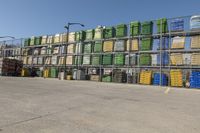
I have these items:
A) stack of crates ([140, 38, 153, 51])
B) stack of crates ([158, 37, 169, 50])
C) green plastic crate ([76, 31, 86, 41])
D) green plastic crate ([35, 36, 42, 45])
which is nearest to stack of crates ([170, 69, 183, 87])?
stack of crates ([158, 37, 169, 50])

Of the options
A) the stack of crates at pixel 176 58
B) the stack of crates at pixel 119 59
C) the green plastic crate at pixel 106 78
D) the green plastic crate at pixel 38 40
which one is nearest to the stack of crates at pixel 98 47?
the stack of crates at pixel 119 59

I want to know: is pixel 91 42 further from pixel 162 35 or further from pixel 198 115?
pixel 198 115

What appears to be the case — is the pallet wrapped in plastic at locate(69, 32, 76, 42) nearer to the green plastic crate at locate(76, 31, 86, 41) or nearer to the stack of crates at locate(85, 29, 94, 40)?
the green plastic crate at locate(76, 31, 86, 41)

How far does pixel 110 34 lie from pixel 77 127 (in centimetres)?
2550

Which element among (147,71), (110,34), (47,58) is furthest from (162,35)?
(47,58)

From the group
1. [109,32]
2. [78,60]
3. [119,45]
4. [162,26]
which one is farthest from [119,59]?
[78,60]

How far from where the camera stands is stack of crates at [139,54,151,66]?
25689mm

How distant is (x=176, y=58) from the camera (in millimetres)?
23734

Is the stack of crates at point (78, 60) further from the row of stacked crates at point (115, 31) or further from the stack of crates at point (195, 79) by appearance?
the stack of crates at point (195, 79)

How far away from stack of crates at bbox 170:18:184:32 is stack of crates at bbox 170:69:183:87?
4665 millimetres

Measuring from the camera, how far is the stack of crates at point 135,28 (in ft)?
89.9

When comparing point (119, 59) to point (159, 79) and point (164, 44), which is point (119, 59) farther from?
point (159, 79)

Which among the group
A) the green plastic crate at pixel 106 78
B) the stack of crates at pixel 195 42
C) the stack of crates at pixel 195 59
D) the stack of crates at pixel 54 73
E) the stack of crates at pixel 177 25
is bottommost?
the green plastic crate at pixel 106 78

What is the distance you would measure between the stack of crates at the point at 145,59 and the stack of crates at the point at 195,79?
5.15 metres
